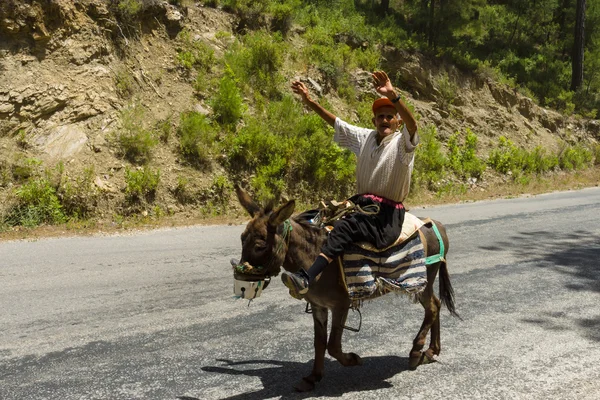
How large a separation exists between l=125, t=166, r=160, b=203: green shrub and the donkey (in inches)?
338

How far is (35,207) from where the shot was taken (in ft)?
38.3

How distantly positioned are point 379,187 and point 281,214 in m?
1.09

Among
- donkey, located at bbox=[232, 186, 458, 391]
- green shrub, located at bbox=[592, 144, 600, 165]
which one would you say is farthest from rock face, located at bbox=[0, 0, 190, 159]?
green shrub, located at bbox=[592, 144, 600, 165]

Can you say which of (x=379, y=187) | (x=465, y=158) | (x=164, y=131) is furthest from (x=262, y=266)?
(x=465, y=158)

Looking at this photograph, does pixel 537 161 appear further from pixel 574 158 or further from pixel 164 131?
pixel 164 131

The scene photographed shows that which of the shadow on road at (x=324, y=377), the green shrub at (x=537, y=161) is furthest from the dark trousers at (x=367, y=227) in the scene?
the green shrub at (x=537, y=161)

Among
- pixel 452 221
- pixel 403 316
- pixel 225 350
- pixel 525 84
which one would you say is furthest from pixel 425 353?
pixel 525 84

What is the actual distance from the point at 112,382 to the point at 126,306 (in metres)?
2.17

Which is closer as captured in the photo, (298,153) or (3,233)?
(3,233)

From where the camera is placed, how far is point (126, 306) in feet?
23.2

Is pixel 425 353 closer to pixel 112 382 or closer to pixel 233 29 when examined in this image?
pixel 112 382

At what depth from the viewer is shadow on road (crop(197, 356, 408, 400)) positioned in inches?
193

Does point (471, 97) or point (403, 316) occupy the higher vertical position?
point (471, 97)

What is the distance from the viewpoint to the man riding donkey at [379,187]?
477 centimetres
